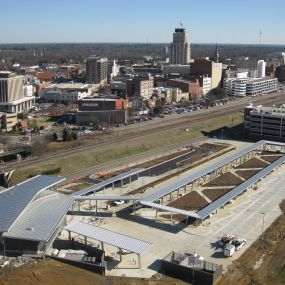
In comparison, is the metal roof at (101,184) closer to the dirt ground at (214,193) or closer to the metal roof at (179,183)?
the metal roof at (179,183)

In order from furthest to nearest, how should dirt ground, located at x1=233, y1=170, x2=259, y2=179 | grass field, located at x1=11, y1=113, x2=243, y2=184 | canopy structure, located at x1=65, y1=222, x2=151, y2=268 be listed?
grass field, located at x1=11, y1=113, x2=243, y2=184, dirt ground, located at x1=233, y1=170, x2=259, y2=179, canopy structure, located at x1=65, y1=222, x2=151, y2=268

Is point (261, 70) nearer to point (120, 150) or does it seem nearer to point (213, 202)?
point (120, 150)

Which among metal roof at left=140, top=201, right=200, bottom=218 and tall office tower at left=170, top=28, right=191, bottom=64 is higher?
tall office tower at left=170, top=28, right=191, bottom=64

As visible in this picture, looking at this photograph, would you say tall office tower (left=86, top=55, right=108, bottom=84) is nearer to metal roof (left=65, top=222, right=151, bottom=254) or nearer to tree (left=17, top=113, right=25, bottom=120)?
tree (left=17, top=113, right=25, bottom=120)

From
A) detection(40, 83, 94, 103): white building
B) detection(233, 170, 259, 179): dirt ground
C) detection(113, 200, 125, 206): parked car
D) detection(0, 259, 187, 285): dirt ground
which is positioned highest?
detection(40, 83, 94, 103): white building

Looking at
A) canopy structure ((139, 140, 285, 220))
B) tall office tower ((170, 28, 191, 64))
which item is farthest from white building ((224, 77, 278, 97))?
canopy structure ((139, 140, 285, 220))

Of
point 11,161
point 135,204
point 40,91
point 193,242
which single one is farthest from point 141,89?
point 193,242

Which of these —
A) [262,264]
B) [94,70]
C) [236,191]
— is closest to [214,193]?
[236,191]

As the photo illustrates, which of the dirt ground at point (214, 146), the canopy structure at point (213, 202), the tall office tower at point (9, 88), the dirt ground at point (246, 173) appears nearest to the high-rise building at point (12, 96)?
the tall office tower at point (9, 88)
